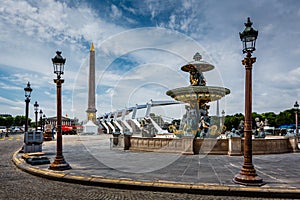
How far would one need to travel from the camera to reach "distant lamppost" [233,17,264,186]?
297 inches

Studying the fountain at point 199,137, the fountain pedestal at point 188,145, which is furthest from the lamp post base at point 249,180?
the fountain pedestal at point 188,145

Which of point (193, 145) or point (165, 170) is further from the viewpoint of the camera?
point (193, 145)

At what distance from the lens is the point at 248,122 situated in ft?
25.6

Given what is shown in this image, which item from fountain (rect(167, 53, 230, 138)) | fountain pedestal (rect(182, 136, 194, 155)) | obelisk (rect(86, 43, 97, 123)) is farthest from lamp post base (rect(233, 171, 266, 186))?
obelisk (rect(86, 43, 97, 123))

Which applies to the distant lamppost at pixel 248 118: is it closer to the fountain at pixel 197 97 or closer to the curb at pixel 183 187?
the curb at pixel 183 187

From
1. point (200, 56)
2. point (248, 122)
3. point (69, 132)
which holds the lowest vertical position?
point (69, 132)

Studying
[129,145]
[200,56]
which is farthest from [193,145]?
[200,56]

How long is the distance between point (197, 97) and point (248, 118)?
39.6 ft

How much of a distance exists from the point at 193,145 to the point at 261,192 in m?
7.43

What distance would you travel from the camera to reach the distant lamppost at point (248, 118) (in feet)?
24.7

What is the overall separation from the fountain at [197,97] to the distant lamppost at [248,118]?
10.9 m

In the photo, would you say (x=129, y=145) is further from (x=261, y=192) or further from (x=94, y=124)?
(x=94, y=124)

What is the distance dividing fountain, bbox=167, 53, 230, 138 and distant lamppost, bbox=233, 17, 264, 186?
35.7 ft

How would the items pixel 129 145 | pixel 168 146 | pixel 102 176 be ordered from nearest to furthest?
pixel 102 176
pixel 168 146
pixel 129 145
